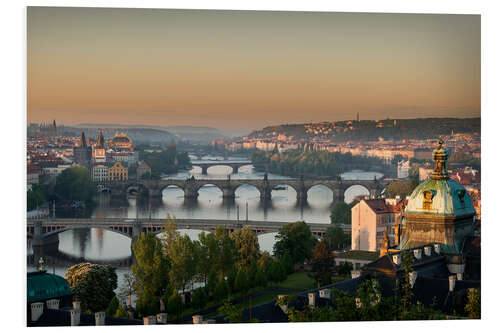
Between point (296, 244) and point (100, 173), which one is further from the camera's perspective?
point (100, 173)

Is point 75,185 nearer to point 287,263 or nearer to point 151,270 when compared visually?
point 287,263

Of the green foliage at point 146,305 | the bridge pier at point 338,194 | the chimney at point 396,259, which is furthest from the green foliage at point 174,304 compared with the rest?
the bridge pier at point 338,194

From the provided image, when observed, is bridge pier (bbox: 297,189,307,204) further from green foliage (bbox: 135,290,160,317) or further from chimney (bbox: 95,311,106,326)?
chimney (bbox: 95,311,106,326)

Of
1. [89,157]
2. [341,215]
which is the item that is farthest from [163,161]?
[341,215]

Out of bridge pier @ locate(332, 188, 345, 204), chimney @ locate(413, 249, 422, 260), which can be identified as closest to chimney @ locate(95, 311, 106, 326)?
chimney @ locate(413, 249, 422, 260)

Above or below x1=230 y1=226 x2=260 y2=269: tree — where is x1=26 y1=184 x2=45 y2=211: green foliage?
above

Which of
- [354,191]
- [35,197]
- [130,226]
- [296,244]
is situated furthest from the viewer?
[354,191]
